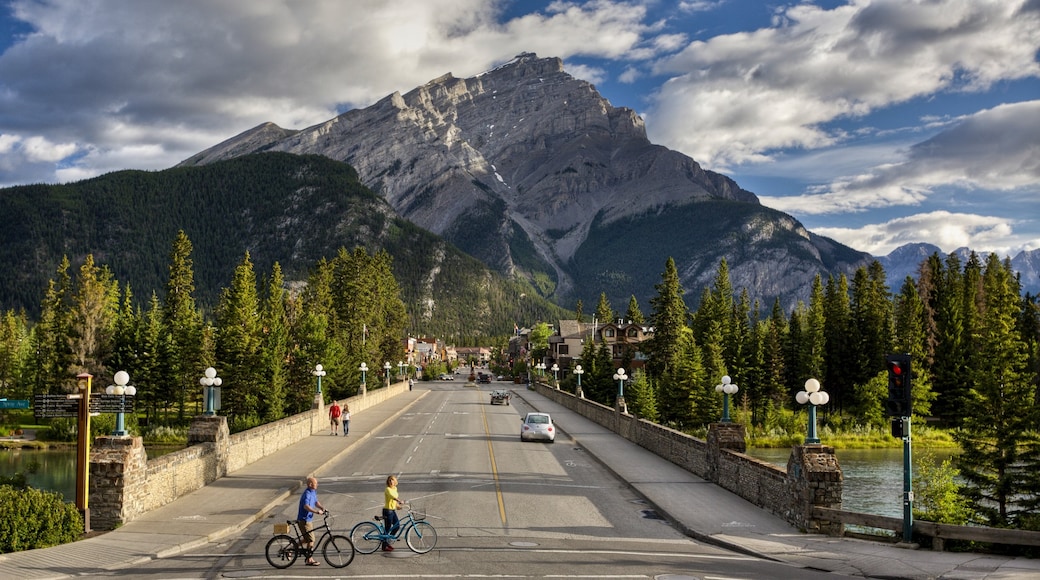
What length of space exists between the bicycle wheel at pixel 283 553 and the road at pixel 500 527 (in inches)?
8.0

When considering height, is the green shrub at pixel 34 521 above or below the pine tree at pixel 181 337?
below

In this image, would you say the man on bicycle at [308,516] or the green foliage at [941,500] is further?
the green foliage at [941,500]

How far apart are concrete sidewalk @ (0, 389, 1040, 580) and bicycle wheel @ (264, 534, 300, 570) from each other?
2.67 meters

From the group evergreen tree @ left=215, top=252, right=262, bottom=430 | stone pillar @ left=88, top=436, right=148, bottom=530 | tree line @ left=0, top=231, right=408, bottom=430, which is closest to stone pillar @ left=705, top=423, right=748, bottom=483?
stone pillar @ left=88, top=436, right=148, bottom=530

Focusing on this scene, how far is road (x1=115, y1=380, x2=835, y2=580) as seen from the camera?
16.0 metres

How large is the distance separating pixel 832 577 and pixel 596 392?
281 feet

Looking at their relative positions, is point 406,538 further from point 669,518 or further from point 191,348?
point 191,348

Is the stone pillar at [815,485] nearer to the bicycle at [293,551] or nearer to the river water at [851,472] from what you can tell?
the bicycle at [293,551]

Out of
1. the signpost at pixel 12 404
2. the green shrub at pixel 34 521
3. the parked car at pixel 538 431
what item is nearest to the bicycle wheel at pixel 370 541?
the green shrub at pixel 34 521

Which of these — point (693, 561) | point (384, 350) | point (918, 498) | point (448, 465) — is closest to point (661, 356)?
point (384, 350)

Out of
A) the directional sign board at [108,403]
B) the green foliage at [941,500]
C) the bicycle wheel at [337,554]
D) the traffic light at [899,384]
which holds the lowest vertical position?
the green foliage at [941,500]

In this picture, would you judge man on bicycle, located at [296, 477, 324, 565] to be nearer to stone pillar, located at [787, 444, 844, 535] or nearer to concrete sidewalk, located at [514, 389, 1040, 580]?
concrete sidewalk, located at [514, 389, 1040, 580]

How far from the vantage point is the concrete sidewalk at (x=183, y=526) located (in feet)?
53.8

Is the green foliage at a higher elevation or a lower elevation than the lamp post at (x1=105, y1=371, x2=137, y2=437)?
lower
